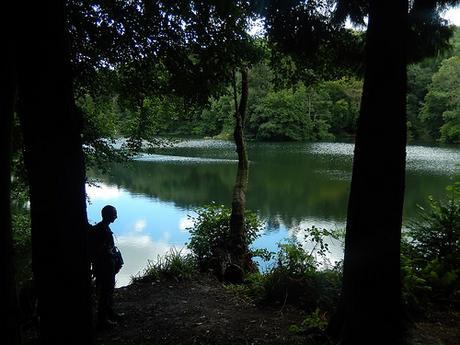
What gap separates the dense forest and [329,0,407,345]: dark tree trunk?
1 cm

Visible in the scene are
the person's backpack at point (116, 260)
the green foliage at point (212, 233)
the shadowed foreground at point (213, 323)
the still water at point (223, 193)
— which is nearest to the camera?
the shadowed foreground at point (213, 323)

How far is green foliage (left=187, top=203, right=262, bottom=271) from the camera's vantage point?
7.95 m

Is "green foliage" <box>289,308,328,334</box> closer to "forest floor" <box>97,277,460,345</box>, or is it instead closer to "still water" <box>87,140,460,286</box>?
"forest floor" <box>97,277,460,345</box>

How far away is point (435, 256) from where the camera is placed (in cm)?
575

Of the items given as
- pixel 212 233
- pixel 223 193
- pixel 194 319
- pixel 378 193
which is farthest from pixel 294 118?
pixel 378 193

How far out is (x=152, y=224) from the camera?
16203 millimetres

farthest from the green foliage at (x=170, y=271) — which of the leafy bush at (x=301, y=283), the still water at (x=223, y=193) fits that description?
the still water at (x=223, y=193)

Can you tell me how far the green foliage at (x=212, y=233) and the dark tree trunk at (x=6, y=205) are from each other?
496cm

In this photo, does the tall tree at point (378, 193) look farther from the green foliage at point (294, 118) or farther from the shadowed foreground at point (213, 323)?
the green foliage at point (294, 118)

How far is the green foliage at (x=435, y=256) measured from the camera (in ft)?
16.0

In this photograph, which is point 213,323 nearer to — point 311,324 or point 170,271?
point 311,324

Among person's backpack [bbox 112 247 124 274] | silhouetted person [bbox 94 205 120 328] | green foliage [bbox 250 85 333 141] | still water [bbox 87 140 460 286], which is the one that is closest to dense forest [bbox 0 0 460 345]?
silhouetted person [bbox 94 205 120 328]

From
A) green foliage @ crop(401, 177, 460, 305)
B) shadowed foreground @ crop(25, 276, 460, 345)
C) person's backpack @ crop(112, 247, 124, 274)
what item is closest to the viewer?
shadowed foreground @ crop(25, 276, 460, 345)

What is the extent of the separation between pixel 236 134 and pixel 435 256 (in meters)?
Result: 4.32
